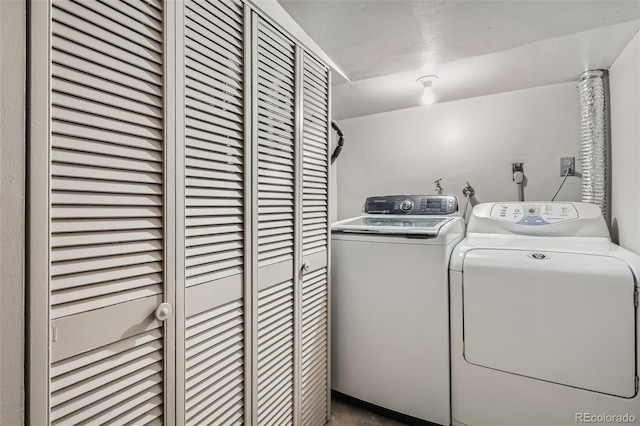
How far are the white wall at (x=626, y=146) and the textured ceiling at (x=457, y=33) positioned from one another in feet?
0.41

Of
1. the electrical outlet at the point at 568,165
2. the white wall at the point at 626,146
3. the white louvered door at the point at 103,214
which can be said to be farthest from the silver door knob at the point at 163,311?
the electrical outlet at the point at 568,165

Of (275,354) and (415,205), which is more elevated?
(415,205)

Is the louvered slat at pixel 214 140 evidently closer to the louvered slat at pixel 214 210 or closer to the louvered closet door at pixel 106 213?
the louvered slat at pixel 214 210

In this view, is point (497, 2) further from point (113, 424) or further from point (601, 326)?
point (113, 424)

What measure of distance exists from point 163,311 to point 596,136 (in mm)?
2632

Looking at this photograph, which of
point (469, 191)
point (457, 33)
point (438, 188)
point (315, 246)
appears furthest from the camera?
point (438, 188)

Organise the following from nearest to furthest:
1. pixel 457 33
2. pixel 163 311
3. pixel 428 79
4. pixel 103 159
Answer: pixel 103 159 < pixel 163 311 < pixel 457 33 < pixel 428 79

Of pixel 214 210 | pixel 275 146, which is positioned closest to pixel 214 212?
pixel 214 210

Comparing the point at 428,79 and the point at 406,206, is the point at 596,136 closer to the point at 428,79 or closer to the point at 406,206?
the point at 428,79

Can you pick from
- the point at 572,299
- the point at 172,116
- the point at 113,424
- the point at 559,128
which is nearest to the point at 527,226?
the point at 572,299

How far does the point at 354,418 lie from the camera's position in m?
1.87

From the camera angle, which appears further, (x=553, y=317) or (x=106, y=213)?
(x=553, y=317)

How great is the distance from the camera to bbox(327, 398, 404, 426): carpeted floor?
183 centimetres

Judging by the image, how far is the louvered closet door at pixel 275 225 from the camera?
1299mm
